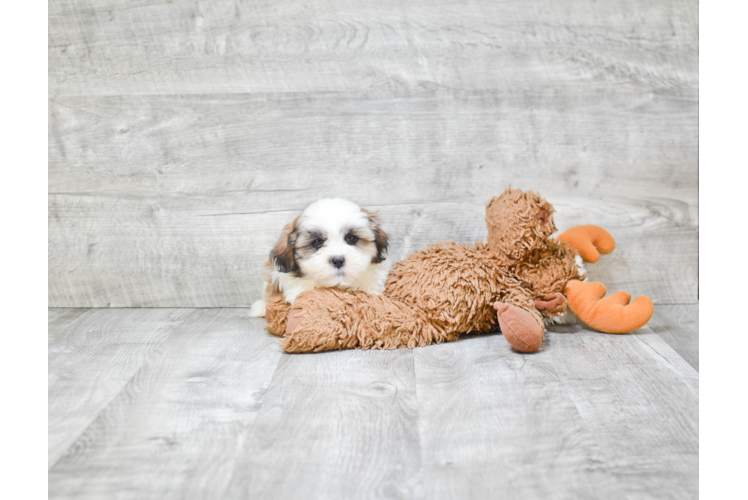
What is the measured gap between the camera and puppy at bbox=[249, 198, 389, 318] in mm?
1572

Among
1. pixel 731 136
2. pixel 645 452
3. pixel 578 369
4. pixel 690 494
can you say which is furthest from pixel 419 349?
pixel 731 136

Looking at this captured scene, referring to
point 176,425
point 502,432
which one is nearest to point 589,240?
point 502,432

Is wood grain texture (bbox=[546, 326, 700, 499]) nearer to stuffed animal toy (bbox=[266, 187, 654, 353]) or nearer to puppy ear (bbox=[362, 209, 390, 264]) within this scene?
stuffed animal toy (bbox=[266, 187, 654, 353])

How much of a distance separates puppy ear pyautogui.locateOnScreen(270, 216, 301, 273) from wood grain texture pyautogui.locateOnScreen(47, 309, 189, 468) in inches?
15.5

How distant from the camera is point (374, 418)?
1.19m

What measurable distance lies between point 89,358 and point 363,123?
1.01 m

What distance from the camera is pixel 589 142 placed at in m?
1.92

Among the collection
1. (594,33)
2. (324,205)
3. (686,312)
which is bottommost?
(686,312)

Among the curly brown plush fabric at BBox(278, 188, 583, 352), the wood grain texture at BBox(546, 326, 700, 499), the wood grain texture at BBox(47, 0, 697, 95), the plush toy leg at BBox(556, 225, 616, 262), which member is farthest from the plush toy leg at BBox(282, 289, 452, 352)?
the wood grain texture at BBox(47, 0, 697, 95)

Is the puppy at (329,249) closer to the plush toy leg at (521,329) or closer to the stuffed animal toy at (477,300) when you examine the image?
the stuffed animal toy at (477,300)

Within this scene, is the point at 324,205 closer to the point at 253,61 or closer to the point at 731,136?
the point at 253,61

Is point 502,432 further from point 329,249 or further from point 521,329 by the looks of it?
point 329,249

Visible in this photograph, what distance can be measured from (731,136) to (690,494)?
1331 mm

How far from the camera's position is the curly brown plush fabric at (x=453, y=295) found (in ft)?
5.15
